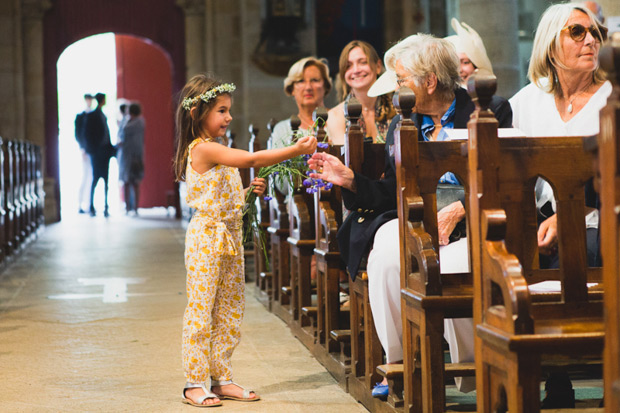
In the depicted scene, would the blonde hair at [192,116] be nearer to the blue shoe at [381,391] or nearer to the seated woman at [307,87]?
the blue shoe at [381,391]

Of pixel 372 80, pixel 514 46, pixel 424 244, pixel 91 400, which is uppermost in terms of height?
pixel 514 46

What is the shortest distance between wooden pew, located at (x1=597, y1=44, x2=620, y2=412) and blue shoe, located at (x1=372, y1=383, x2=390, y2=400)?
4.92 feet

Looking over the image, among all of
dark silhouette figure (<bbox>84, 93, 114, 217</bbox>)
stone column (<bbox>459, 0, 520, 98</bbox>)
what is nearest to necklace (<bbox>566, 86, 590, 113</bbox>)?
stone column (<bbox>459, 0, 520, 98</bbox>)

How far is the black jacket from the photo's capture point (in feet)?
11.1

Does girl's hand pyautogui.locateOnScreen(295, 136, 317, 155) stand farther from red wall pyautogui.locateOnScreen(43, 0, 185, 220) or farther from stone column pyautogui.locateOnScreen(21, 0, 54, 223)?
red wall pyautogui.locateOnScreen(43, 0, 185, 220)

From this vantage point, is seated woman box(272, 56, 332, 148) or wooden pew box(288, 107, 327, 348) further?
seated woman box(272, 56, 332, 148)

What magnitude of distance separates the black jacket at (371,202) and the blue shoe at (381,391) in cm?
44

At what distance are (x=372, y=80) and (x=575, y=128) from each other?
2.07 m

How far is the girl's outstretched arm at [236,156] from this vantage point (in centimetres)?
343

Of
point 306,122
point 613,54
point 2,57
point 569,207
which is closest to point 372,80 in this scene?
point 306,122

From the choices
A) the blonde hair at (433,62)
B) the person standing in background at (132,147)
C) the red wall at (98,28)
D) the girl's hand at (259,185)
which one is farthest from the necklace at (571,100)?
the person standing in background at (132,147)

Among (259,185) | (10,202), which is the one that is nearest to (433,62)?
(259,185)

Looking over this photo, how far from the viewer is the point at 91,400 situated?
11.8 feet

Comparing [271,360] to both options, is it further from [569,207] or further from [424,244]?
[569,207]
